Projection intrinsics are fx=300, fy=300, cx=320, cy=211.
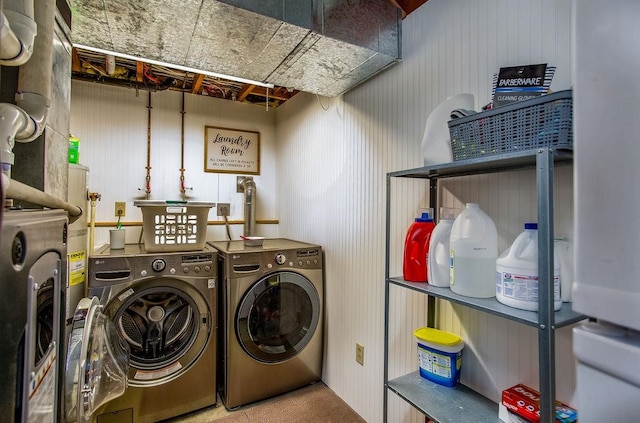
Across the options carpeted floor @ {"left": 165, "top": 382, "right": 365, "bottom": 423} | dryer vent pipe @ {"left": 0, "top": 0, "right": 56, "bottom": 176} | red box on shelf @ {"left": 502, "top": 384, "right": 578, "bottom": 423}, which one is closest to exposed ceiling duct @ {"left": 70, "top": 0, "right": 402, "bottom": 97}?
dryer vent pipe @ {"left": 0, "top": 0, "right": 56, "bottom": 176}

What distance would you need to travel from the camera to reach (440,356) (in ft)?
4.28

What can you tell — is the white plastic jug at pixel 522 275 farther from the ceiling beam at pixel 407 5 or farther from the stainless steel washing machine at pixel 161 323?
the stainless steel washing machine at pixel 161 323

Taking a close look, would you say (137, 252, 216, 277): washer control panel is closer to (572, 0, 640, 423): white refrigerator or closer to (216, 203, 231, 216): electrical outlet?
(216, 203, 231, 216): electrical outlet

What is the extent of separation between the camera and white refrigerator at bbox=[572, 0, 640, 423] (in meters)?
0.34

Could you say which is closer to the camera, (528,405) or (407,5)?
(528,405)

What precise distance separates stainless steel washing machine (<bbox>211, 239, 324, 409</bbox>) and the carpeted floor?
62mm

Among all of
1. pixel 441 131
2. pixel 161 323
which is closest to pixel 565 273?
pixel 441 131

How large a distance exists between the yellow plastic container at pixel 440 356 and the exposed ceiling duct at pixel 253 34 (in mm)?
1453

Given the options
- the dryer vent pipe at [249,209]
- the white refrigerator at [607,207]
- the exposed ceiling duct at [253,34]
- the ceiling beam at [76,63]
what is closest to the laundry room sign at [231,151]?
the dryer vent pipe at [249,209]

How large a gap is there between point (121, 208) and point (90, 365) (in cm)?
188

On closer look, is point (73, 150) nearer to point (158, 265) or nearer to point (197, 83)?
point (158, 265)

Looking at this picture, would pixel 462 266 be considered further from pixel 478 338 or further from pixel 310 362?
pixel 310 362

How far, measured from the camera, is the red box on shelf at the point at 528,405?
95 cm

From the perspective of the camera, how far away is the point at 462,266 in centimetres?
111
